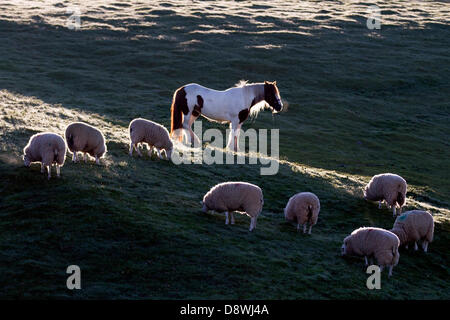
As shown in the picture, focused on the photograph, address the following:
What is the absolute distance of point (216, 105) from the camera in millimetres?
25812

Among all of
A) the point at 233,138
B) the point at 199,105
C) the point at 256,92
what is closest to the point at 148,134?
the point at 199,105

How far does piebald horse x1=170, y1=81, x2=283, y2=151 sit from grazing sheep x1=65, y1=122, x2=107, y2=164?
25.2 feet

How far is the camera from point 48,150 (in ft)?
51.9

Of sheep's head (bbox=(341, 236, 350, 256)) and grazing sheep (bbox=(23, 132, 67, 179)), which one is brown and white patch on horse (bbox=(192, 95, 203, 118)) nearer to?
grazing sheep (bbox=(23, 132, 67, 179))

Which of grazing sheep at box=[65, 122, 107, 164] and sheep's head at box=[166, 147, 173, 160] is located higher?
grazing sheep at box=[65, 122, 107, 164]

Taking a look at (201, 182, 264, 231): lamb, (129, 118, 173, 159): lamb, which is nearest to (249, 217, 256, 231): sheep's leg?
(201, 182, 264, 231): lamb

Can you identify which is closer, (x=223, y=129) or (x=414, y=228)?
(x=414, y=228)

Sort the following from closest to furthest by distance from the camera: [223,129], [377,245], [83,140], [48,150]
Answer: [377,245], [48,150], [83,140], [223,129]

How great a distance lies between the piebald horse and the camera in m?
25.7

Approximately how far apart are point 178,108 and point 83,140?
28.2 feet

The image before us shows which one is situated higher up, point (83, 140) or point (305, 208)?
point (83, 140)

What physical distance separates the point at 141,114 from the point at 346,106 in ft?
52.4

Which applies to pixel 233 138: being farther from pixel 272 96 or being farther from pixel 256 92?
pixel 272 96
